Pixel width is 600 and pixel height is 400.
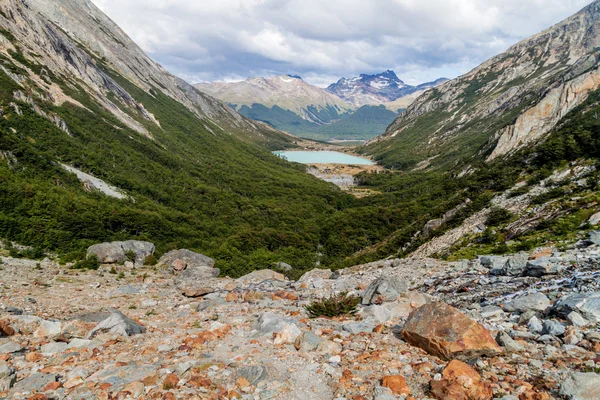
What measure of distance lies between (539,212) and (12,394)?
3086 cm

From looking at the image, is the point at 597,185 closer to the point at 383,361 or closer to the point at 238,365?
the point at 383,361

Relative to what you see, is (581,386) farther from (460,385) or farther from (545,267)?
(545,267)

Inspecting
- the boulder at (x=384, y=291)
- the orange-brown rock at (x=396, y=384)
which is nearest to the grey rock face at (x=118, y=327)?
the orange-brown rock at (x=396, y=384)

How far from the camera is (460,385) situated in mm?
6668

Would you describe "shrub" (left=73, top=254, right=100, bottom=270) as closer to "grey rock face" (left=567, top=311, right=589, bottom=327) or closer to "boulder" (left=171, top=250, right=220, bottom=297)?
"boulder" (left=171, top=250, right=220, bottom=297)

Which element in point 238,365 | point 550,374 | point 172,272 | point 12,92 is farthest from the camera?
point 12,92

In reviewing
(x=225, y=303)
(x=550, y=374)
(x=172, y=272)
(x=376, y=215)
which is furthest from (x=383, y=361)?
(x=376, y=215)

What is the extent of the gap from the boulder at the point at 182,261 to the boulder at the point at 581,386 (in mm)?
25632

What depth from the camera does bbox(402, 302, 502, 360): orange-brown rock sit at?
26.2ft

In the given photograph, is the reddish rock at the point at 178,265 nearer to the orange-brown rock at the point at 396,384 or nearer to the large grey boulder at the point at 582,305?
the orange-brown rock at the point at 396,384

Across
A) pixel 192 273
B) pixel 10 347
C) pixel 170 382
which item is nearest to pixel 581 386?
pixel 170 382

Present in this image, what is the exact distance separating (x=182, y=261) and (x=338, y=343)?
23.0 meters

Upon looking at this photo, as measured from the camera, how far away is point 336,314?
13.1 m

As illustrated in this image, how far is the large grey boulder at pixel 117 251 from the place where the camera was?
28.5 metres
